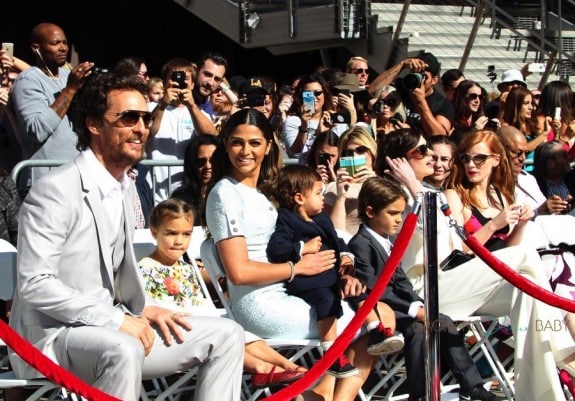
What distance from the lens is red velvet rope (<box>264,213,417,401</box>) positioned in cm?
483

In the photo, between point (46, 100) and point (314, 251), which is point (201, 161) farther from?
point (314, 251)

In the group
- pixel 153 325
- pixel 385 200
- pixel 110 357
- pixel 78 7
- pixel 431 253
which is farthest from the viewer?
pixel 78 7

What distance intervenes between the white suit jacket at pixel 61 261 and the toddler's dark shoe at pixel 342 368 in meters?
1.27

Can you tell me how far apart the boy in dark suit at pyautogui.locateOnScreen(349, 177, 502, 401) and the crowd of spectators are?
0.04ft

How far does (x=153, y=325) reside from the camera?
487 centimetres

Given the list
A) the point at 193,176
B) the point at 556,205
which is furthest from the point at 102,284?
the point at 556,205

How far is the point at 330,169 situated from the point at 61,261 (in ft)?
9.98

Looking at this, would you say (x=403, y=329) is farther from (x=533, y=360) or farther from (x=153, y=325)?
(x=153, y=325)

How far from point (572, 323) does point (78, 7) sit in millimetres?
12368

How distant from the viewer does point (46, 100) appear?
7.56 metres

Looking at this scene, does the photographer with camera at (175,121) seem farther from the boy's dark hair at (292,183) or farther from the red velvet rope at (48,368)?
the red velvet rope at (48,368)

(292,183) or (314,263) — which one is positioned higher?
(292,183)

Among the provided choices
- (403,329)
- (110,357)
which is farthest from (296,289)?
(110,357)

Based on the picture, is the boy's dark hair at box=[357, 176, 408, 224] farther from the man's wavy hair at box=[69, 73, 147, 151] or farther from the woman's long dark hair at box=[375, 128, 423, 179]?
the man's wavy hair at box=[69, 73, 147, 151]
